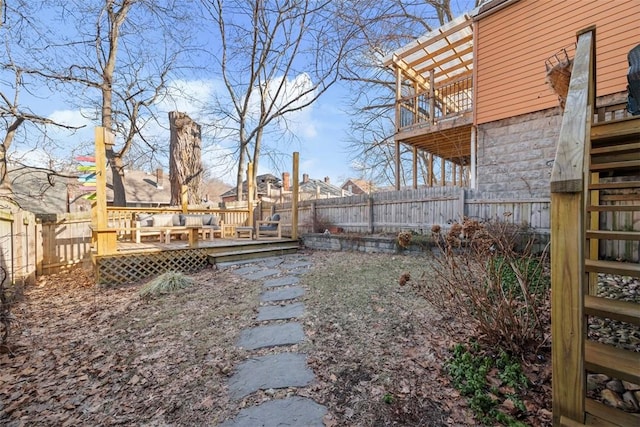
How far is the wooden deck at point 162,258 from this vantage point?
5074mm

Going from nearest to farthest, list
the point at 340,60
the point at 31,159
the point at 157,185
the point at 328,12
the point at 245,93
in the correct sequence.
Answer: the point at 31,159 → the point at 328,12 → the point at 340,60 → the point at 245,93 → the point at 157,185

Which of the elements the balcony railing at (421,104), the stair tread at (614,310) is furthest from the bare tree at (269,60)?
the stair tread at (614,310)

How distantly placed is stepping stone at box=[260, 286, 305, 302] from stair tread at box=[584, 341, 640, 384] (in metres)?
3.01

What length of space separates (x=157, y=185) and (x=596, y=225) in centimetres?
2646

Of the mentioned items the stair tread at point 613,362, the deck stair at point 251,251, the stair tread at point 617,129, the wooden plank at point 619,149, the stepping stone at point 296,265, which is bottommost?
the stepping stone at point 296,265

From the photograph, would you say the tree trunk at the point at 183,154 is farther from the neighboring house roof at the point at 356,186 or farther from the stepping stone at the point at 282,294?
the neighboring house roof at the point at 356,186

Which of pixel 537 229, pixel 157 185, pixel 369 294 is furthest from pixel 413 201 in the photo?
pixel 157 185

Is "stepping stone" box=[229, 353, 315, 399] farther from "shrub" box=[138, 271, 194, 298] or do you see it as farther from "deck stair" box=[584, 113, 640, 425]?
"shrub" box=[138, 271, 194, 298]

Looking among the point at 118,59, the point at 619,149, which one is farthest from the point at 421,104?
the point at 118,59

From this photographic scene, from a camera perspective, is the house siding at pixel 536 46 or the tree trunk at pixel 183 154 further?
the tree trunk at pixel 183 154

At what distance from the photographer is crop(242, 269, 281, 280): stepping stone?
16.7 ft

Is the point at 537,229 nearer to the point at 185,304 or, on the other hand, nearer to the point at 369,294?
the point at 369,294

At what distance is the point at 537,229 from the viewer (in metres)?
5.34

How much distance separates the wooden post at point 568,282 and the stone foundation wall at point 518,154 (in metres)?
5.50
